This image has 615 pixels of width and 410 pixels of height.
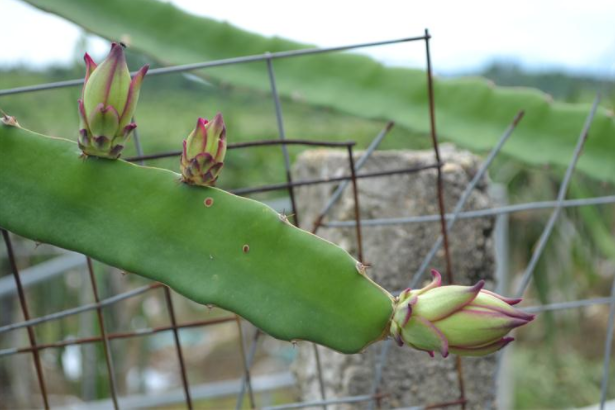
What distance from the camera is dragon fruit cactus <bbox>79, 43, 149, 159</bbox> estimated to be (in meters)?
0.70

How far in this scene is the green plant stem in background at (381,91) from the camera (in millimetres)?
1435

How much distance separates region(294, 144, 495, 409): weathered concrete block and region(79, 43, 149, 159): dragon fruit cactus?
24.4 inches

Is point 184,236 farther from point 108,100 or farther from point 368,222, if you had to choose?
point 368,222

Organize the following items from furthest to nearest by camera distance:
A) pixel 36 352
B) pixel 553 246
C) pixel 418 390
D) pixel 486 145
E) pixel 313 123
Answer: pixel 313 123 < pixel 553 246 < pixel 486 145 < pixel 418 390 < pixel 36 352

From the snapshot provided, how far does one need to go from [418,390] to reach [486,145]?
0.46 meters

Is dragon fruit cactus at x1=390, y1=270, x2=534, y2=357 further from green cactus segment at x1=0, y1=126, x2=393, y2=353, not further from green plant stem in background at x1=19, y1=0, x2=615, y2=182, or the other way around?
green plant stem in background at x1=19, y1=0, x2=615, y2=182

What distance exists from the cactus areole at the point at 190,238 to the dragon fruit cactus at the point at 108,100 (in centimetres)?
4

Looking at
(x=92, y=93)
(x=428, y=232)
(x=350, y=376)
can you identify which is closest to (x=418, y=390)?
(x=350, y=376)

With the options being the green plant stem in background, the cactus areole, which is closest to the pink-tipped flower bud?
the cactus areole

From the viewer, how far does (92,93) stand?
0.70 meters

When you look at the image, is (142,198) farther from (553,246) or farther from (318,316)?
(553,246)

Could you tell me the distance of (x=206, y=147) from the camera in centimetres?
72

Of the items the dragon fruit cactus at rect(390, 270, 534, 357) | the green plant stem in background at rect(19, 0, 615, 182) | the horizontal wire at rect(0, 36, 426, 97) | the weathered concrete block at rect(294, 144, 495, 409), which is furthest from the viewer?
the green plant stem in background at rect(19, 0, 615, 182)

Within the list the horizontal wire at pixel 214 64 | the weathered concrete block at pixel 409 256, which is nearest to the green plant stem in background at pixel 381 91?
the weathered concrete block at pixel 409 256
